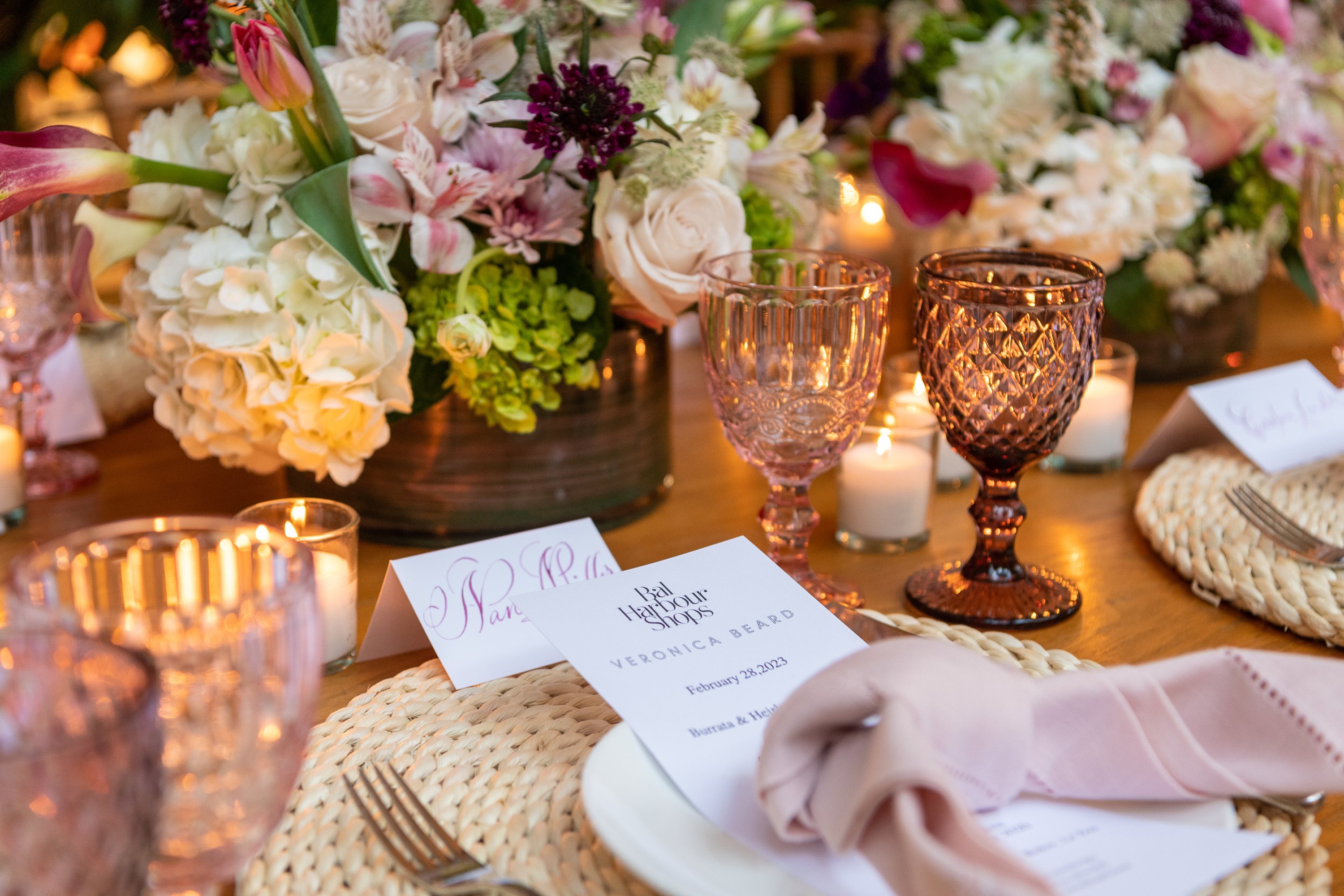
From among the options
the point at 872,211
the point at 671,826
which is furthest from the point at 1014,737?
the point at 872,211

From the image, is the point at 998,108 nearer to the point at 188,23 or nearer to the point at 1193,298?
the point at 1193,298

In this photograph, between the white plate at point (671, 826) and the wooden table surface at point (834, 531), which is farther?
the wooden table surface at point (834, 531)

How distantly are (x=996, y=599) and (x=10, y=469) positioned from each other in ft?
2.49

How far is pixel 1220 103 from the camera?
4.05ft

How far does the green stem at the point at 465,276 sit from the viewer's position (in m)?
0.84

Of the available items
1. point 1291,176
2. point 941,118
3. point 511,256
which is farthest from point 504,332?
point 1291,176

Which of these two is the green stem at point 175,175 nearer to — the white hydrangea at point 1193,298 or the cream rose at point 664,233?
the cream rose at point 664,233

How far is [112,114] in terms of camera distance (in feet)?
5.91

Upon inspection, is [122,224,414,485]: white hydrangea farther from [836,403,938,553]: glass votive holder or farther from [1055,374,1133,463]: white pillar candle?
[1055,374,1133,463]: white pillar candle

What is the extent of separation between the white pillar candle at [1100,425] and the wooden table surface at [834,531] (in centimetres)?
2

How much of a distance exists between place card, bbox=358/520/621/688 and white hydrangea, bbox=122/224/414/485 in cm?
12

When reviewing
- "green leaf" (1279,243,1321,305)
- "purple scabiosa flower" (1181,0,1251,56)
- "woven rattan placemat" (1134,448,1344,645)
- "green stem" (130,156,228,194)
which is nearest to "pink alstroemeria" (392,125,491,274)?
"green stem" (130,156,228,194)

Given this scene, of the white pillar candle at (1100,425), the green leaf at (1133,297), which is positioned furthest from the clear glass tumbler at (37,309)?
the green leaf at (1133,297)

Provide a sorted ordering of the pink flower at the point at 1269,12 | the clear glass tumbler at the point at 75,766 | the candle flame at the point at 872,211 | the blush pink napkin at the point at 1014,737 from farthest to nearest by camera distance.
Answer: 1. the candle flame at the point at 872,211
2. the pink flower at the point at 1269,12
3. the blush pink napkin at the point at 1014,737
4. the clear glass tumbler at the point at 75,766
